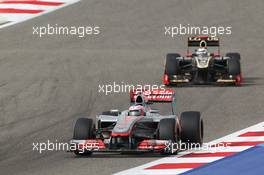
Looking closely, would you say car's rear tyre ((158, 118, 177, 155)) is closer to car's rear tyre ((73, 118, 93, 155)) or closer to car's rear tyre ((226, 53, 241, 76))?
car's rear tyre ((73, 118, 93, 155))

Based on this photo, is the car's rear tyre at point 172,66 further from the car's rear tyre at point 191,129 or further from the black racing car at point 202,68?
the car's rear tyre at point 191,129

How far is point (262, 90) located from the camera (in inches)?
937

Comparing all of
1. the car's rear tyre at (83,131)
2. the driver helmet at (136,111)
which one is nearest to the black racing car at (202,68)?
the driver helmet at (136,111)

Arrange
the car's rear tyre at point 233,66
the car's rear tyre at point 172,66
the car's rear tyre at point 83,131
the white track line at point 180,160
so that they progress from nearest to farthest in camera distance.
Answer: the white track line at point 180,160, the car's rear tyre at point 83,131, the car's rear tyre at point 233,66, the car's rear tyre at point 172,66

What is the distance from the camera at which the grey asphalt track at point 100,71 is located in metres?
16.8

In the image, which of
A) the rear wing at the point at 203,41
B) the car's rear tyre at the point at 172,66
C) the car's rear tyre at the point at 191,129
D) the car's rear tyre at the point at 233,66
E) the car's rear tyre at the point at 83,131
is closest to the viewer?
the car's rear tyre at the point at 83,131

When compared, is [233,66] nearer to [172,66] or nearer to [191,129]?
[172,66]

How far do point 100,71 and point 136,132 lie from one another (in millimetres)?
10539

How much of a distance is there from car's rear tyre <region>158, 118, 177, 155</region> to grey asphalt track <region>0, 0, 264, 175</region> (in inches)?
10.8

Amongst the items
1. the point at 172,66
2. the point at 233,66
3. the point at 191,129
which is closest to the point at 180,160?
the point at 191,129

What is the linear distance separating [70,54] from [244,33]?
264 inches

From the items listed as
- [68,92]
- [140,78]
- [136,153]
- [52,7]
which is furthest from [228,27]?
[136,153]

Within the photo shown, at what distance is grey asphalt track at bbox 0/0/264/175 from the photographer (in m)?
16.8

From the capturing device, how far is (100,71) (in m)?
26.3
